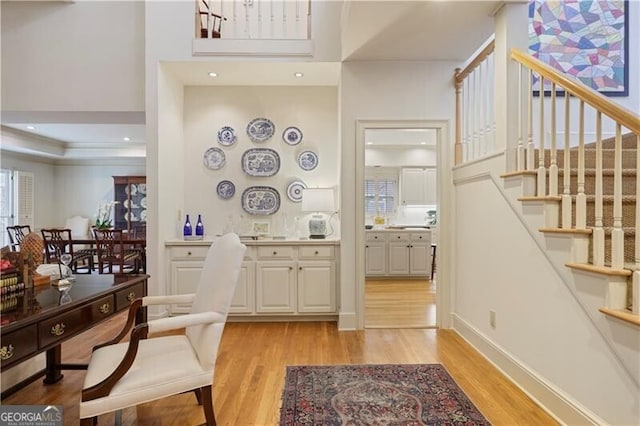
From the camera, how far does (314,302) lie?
3.98 meters

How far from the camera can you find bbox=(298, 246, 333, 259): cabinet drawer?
13.1 feet

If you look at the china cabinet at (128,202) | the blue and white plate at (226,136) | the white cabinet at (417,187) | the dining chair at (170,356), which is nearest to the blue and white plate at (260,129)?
the blue and white plate at (226,136)

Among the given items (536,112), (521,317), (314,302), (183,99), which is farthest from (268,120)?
(521,317)

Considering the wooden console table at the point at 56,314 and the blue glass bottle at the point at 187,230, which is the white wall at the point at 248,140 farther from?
the wooden console table at the point at 56,314

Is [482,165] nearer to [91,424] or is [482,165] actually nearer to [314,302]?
[314,302]

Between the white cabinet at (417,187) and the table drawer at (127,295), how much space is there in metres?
5.79

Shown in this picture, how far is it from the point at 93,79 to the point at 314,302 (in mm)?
3481

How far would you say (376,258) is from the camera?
256 inches

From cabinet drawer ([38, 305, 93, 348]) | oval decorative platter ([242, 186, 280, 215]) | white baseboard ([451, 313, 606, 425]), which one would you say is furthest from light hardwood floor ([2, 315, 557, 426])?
oval decorative platter ([242, 186, 280, 215])

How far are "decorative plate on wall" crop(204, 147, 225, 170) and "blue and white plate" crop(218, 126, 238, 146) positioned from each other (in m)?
0.12

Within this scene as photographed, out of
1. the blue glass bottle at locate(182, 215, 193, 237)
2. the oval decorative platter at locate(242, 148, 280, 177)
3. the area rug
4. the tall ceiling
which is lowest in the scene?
the area rug

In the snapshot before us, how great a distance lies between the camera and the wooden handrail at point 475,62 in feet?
10.2

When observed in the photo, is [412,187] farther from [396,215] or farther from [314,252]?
[314,252]

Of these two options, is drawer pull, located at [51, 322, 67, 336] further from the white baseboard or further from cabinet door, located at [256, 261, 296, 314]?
the white baseboard
